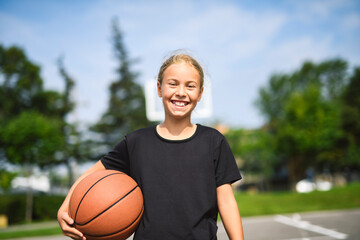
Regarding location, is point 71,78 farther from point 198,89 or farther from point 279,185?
point 279,185

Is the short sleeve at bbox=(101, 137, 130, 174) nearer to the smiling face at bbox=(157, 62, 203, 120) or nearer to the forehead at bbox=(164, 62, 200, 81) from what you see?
the smiling face at bbox=(157, 62, 203, 120)

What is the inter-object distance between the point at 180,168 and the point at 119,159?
530 mm

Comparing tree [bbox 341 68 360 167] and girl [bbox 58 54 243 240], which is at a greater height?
girl [bbox 58 54 243 240]

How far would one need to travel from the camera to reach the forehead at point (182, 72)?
202cm

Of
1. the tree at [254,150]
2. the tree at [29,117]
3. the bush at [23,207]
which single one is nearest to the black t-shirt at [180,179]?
the tree at [29,117]

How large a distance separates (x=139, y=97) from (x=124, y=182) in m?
27.4

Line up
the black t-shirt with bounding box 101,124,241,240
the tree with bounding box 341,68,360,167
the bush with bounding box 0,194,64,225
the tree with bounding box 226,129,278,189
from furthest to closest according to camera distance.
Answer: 1. the tree with bounding box 226,129,278,189
2. the tree with bounding box 341,68,360,167
3. the bush with bounding box 0,194,64,225
4. the black t-shirt with bounding box 101,124,241,240

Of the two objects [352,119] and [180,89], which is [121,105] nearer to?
[352,119]

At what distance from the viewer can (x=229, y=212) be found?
1.91 meters

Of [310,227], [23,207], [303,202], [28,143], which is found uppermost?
[28,143]

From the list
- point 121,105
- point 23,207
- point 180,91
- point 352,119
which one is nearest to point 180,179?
point 180,91

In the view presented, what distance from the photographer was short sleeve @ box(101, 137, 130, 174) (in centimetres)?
214

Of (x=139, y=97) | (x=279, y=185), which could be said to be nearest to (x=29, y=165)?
(x=139, y=97)

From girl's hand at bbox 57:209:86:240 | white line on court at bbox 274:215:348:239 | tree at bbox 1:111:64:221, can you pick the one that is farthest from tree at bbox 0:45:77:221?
girl's hand at bbox 57:209:86:240
